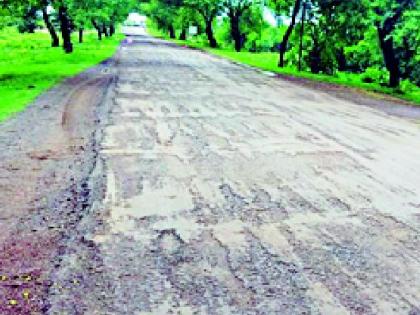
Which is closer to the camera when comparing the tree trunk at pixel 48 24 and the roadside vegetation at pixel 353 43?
the roadside vegetation at pixel 353 43

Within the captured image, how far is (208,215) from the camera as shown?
5.82m

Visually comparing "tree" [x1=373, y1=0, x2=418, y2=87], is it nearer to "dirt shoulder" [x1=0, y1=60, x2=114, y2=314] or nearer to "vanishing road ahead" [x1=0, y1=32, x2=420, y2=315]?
"vanishing road ahead" [x1=0, y1=32, x2=420, y2=315]

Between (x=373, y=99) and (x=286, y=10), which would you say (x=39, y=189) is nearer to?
(x=373, y=99)

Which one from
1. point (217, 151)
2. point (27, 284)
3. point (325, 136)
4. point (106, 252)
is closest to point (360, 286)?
point (106, 252)

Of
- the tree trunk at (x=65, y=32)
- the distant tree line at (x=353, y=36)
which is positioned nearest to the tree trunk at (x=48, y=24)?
the tree trunk at (x=65, y=32)

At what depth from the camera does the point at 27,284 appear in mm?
4199

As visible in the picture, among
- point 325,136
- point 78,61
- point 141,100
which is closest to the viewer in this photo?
point 325,136

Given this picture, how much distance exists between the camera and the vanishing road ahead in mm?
4160

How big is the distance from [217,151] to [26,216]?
3.65 meters

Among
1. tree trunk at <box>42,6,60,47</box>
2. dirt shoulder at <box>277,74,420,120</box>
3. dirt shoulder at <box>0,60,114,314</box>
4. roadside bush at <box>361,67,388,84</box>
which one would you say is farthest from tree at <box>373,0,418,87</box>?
tree trunk at <box>42,6,60,47</box>

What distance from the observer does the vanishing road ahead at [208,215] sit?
4160mm

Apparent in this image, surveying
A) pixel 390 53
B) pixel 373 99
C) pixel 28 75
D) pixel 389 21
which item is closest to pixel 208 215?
pixel 373 99

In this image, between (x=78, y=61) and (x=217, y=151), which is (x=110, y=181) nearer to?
(x=217, y=151)

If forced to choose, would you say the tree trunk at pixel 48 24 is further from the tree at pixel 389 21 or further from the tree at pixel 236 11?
the tree at pixel 389 21
